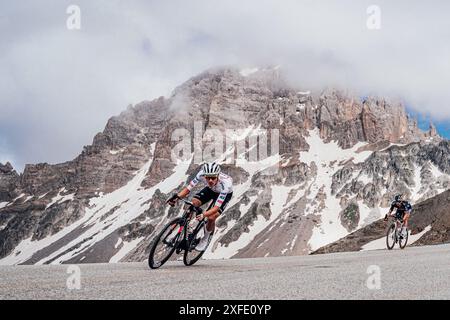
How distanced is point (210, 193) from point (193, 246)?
5.21 feet

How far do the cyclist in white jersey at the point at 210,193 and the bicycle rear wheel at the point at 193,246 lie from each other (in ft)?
0.51

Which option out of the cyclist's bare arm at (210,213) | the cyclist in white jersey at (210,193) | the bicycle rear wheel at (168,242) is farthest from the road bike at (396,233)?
the bicycle rear wheel at (168,242)

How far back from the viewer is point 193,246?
1301 cm

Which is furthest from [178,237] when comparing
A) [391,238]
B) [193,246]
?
[391,238]

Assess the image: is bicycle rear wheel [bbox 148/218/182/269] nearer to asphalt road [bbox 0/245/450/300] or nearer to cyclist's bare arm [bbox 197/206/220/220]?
cyclist's bare arm [bbox 197/206/220/220]

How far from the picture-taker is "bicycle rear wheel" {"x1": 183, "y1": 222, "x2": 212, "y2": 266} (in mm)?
12906

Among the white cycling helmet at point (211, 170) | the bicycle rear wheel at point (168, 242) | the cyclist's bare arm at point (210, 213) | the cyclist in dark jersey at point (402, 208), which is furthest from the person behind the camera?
the cyclist in dark jersey at point (402, 208)

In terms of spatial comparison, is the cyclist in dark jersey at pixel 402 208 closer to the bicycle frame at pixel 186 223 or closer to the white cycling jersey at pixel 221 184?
the white cycling jersey at pixel 221 184

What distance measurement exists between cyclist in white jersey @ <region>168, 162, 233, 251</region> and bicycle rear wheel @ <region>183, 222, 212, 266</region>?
16cm

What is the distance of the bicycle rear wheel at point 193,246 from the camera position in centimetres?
1291

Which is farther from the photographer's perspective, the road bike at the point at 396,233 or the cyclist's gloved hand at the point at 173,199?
the road bike at the point at 396,233
